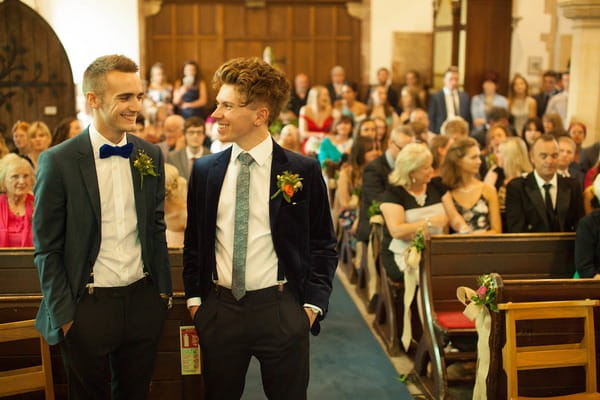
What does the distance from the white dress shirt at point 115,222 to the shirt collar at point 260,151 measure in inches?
14.5

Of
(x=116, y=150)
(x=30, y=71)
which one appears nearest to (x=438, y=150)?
(x=116, y=150)

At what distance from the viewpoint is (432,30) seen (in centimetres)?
1188

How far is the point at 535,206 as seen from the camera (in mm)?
4703

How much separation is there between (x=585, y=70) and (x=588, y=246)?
389 centimetres

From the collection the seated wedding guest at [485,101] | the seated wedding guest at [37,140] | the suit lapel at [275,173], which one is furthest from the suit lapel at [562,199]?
the seated wedding guest at [485,101]

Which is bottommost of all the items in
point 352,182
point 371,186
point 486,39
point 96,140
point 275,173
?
point 352,182

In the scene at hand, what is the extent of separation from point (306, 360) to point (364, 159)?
3.88m

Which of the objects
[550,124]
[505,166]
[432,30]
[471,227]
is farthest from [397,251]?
[432,30]

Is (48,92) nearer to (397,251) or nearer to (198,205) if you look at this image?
(397,251)

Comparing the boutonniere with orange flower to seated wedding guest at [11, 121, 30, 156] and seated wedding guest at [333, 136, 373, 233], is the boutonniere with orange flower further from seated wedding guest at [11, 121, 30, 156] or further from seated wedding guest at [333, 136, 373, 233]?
seated wedding guest at [11, 121, 30, 156]

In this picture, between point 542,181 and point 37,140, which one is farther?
point 37,140

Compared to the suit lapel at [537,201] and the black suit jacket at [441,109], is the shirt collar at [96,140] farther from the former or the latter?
the black suit jacket at [441,109]

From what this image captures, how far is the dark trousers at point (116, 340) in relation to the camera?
8.19 ft

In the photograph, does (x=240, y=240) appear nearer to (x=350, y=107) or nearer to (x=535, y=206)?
(x=535, y=206)
